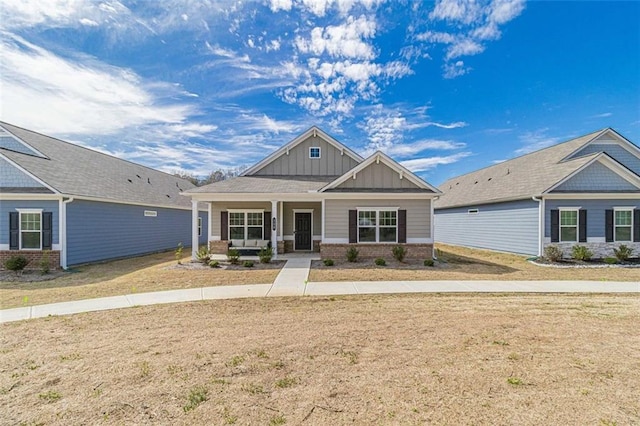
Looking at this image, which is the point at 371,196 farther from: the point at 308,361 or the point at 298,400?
the point at 298,400

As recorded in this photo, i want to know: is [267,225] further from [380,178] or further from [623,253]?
[623,253]

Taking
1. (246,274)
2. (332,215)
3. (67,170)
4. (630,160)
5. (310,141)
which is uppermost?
(310,141)

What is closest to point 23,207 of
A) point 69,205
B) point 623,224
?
point 69,205

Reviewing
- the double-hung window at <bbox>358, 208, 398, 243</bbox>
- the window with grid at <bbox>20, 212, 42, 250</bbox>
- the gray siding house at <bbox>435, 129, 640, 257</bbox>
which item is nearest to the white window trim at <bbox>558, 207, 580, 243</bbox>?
the gray siding house at <bbox>435, 129, 640, 257</bbox>

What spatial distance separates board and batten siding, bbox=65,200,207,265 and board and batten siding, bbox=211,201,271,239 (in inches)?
177

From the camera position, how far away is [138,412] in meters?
3.23

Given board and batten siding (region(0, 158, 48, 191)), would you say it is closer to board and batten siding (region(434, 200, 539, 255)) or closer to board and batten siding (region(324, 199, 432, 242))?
board and batten siding (region(324, 199, 432, 242))

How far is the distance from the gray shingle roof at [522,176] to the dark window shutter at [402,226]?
3597 mm

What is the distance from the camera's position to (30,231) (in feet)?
40.0

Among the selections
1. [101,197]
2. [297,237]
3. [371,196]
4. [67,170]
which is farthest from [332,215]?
[67,170]

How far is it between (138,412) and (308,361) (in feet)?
6.94

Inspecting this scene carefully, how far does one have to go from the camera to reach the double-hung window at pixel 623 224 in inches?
559

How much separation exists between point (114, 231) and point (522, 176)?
22.4 meters

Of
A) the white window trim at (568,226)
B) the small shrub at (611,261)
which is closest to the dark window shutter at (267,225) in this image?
the white window trim at (568,226)
